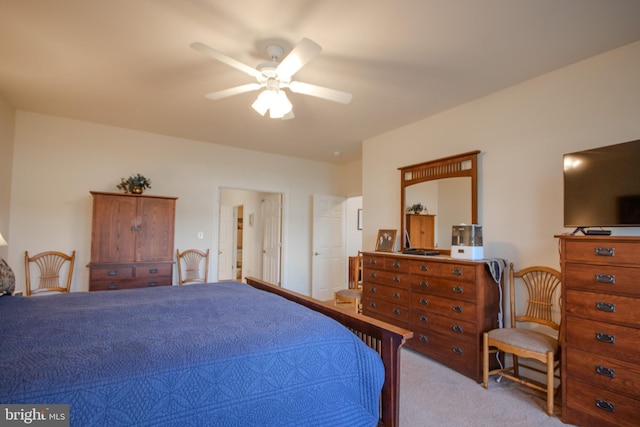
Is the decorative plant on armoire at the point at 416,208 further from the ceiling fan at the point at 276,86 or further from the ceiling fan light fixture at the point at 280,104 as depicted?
the ceiling fan light fixture at the point at 280,104

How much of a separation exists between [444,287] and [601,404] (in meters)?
1.25

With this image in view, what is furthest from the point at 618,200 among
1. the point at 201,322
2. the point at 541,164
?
the point at 201,322

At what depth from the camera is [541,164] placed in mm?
2764

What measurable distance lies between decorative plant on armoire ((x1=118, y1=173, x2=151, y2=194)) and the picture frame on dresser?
3.12 metres

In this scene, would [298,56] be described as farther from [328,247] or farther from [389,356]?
[328,247]

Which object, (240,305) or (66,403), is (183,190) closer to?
(240,305)

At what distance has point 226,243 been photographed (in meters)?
7.66

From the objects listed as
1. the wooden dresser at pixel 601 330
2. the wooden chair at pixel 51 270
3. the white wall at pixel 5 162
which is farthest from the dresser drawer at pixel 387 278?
the white wall at pixel 5 162

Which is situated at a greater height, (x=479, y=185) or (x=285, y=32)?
(x=285, y=32)

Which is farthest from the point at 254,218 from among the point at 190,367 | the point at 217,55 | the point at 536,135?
the point at 190,367

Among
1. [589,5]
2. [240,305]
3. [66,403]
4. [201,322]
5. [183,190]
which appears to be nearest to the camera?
[66,403]

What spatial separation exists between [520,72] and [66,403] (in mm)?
3539

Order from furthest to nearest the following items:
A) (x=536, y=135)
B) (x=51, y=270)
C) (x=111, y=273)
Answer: (x=51, y=270)
(x=111, y=273)
(x=536, y=135)

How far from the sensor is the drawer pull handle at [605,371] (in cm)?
193
